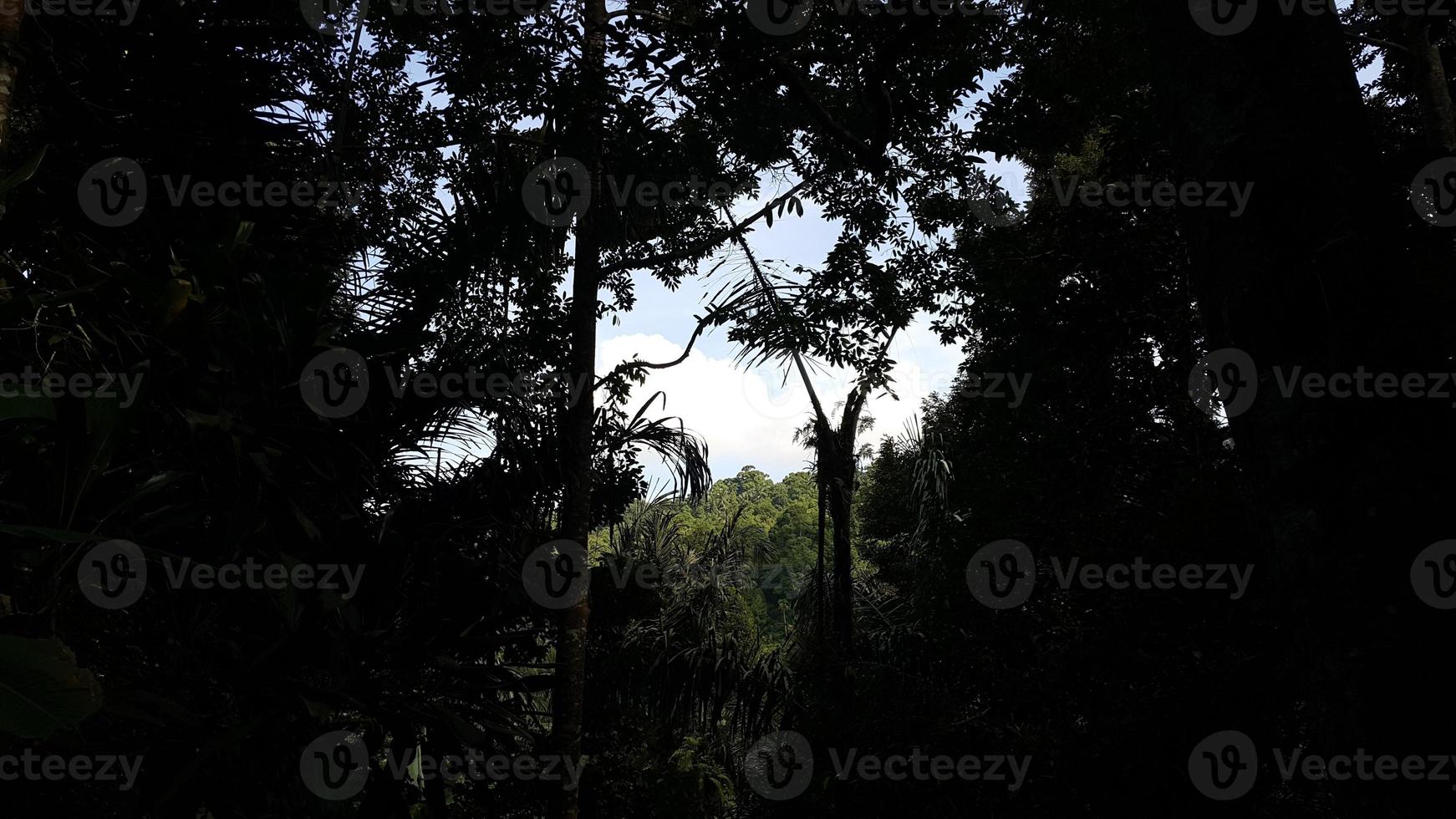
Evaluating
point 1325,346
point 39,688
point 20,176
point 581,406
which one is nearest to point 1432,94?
point 581,406

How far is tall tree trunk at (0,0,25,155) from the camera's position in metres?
3.48

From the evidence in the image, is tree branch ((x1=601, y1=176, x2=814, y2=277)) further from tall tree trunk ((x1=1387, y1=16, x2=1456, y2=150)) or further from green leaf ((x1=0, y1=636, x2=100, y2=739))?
tall tree trunk ((x1=1387, y1=16, x2=1456, y2=150))

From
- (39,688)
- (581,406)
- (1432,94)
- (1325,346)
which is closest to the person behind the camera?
(1325,346)

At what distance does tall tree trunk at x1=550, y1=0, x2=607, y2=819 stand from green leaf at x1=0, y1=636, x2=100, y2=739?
4.32 meters

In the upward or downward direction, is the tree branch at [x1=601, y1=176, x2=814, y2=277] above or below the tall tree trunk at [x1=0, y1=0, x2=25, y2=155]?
above

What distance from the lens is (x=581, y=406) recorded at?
7547 mm

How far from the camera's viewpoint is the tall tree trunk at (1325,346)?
1.49 m

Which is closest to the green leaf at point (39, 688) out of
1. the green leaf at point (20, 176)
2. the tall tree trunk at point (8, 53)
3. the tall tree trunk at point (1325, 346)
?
the green leaf at point (20, 176)

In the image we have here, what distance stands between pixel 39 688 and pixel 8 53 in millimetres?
Answer: 2814

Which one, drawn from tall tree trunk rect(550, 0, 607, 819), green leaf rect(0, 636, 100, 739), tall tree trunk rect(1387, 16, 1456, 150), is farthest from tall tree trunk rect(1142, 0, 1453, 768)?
tall tree trunk rect(1387, 16, 1456, 150)

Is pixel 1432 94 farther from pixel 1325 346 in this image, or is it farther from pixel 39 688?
pixel 39 688

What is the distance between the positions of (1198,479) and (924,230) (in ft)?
11.4

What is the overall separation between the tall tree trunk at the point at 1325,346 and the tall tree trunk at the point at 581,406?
5.07 meters

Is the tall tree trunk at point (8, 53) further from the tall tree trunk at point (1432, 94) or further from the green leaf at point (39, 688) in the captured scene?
the tall tree trunk at point (1432, 94)
